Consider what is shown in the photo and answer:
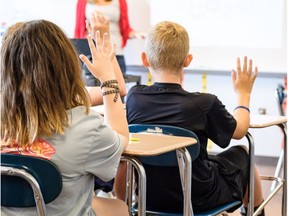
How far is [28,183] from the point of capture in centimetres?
131

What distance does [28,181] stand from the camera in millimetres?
1283

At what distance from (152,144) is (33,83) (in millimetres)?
422

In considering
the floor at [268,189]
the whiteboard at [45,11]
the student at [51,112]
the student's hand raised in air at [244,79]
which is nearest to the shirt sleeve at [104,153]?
the student at [51,112]

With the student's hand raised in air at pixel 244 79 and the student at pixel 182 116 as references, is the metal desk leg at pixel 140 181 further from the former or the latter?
the student's hand raised in air at pixel 244 79

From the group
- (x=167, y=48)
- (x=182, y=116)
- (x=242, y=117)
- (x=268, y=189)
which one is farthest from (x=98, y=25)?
(x=268, y=189)

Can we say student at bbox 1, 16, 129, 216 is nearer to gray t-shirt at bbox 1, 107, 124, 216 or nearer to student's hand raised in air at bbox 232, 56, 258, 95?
gray t-shirt at bbox 1, 107, 124, 216

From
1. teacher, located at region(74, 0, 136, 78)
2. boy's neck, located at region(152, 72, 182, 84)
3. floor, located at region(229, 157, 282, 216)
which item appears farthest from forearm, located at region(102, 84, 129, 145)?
teacher, located at region(74, 0, 136, 78)

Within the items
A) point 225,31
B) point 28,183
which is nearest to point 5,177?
point 28,183

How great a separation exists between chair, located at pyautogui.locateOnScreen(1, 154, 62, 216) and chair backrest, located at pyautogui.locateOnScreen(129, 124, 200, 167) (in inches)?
23.1

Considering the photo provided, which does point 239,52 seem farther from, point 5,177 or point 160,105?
point 5,177

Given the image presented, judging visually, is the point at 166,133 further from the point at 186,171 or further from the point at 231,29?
the point at 231,29

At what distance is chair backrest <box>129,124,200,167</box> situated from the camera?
1801mm

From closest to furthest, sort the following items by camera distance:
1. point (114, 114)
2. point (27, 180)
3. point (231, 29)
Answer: point (27, 180) < point (114, 114) < point (231, 29)

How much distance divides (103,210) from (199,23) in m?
3.17
